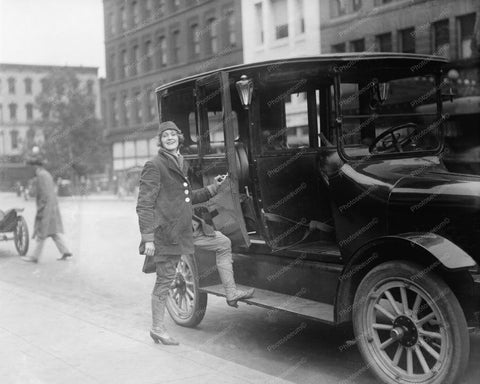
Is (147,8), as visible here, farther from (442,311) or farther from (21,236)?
(442,311)

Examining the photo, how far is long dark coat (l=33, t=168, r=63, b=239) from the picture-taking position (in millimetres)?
11867

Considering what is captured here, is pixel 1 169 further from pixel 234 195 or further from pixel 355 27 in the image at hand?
pixel 234 195

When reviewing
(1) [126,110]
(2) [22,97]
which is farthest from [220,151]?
(2) [22,97]

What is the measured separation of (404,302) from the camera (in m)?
4.42

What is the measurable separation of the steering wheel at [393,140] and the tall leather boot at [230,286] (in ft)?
5.31

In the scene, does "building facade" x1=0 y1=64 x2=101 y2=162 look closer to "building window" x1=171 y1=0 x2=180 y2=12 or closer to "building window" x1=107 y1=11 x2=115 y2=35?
"building window" x1=107 y1=11 x2=115 y2=35

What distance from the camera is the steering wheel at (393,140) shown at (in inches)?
218

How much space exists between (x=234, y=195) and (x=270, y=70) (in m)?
1.10

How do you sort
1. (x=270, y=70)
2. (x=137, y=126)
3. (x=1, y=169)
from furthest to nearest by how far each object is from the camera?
(x=1, y=169), (x=137, y=126), (x=270, y=70)

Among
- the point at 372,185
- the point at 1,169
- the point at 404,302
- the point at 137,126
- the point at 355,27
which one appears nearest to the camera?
the point at 404,302

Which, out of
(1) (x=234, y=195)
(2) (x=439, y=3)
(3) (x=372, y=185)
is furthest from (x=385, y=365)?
(2) (x=439, y=3)

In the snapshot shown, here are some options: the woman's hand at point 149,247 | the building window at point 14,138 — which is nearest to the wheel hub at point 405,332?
the woman's hand at point 149,247

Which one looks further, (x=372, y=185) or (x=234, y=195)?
(x=234, y=195)

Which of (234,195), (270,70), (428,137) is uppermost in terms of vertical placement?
(270,70)
